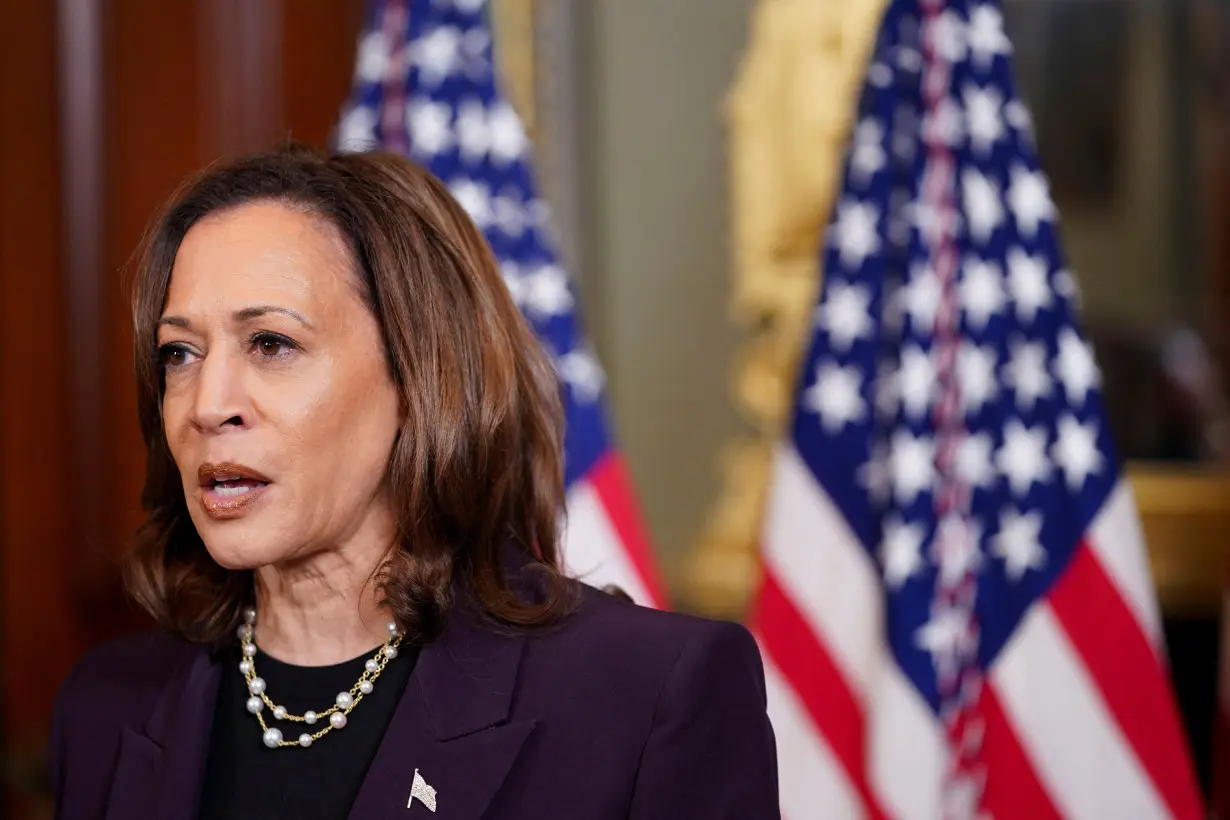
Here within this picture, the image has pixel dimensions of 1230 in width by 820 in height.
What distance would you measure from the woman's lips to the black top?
27 centimetres

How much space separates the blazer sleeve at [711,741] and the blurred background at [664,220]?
221 cm

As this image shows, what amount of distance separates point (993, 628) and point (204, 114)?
7.34 feet

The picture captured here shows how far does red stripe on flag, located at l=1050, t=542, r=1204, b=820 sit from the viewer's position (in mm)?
2775

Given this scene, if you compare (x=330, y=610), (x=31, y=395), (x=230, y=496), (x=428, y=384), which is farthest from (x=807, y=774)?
(x=31, y=395)

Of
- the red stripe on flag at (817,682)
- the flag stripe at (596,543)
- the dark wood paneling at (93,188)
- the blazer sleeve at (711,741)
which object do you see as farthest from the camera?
the dark wood paneling at (93,188)

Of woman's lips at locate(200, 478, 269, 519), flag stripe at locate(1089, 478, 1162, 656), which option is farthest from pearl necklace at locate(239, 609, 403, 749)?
flag stripe at locate(1089, 478, 1162, 656)

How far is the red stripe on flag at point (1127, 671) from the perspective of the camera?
9.11 feet

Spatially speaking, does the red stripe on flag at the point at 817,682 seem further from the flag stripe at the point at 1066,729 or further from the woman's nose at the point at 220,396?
the woman's nose at the point at 220,396

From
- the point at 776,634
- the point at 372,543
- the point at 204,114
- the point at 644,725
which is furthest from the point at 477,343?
the point at 204,114

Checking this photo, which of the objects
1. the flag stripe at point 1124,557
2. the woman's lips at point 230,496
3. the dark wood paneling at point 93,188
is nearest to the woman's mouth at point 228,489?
the woman's lips at point 230,496

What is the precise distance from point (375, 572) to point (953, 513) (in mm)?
1346

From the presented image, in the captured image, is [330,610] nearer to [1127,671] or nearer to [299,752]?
[299,752]

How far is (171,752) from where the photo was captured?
1.91 metres

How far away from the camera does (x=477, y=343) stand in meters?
1.92
